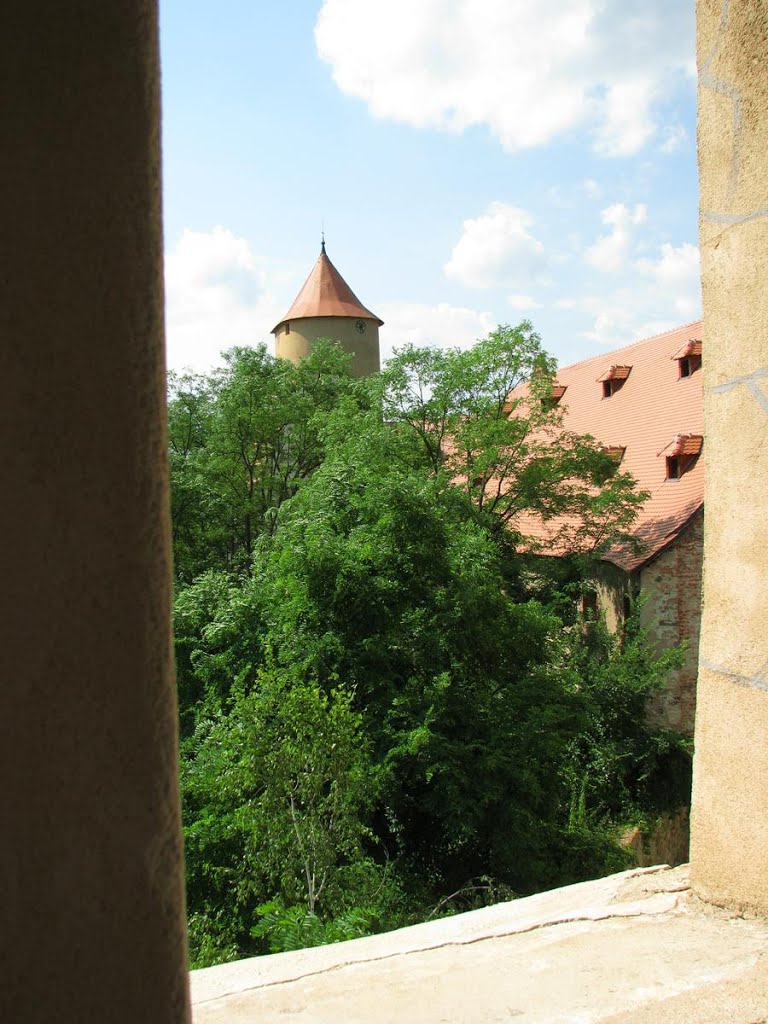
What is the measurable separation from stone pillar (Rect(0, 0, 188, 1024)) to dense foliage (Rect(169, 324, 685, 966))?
631 centimetres

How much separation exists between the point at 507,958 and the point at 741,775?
759mm

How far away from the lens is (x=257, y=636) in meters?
14.4

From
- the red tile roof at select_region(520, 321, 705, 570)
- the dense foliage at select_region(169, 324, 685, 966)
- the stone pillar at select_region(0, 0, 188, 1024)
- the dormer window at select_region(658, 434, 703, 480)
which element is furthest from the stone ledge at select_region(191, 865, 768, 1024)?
the dormer window at select_region(658, 434, 703, 480)

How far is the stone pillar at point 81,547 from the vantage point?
3.08 ft

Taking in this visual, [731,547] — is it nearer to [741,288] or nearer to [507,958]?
[741,288]

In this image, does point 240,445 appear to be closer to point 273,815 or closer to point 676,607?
point 676,607

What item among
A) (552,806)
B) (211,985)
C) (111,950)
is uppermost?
(111,950)

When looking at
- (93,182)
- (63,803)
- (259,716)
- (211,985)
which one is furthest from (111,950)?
(259,716)

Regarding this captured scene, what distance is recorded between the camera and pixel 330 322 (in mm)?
39094

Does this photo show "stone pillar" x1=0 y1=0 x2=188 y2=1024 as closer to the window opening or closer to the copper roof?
the window opening

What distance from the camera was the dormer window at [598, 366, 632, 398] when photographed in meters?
28.5

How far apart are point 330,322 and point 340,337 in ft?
2.91

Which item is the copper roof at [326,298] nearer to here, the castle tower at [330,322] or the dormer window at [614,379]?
the castle tower at [330,322]

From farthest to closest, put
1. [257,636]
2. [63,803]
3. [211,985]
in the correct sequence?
[257,636]
[211,985]
[63,803]
